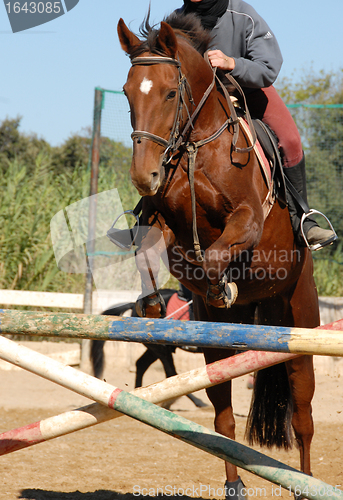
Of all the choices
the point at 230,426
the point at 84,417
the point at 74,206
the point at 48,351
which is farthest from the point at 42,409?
the point at 74,206

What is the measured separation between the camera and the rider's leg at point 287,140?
10.6ft

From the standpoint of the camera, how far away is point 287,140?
3.23 meters

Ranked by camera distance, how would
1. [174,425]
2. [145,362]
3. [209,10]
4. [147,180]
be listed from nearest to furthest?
[174,425] < [147,180] < [209,10] < [145,362]

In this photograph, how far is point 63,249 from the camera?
891 centimetres

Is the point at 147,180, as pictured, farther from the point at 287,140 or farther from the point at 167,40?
the point at 287,140

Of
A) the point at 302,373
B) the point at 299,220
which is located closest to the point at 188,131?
the point at 299,220

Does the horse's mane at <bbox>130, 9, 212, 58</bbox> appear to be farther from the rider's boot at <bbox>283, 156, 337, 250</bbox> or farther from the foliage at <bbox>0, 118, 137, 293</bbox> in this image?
the foliage at <bbox>0, 118, 137, 293</bbox>

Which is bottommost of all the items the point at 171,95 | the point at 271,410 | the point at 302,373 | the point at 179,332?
the point at 271,410

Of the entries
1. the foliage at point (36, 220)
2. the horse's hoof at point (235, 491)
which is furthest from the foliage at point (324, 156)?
the horse's hoof at point (235, 491)

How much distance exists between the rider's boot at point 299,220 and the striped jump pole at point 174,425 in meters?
1.59

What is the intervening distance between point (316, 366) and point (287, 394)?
3.31m

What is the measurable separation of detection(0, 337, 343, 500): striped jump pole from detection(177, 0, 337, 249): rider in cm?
159

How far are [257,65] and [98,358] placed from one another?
4.40 metres

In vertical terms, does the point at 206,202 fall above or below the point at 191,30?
below
